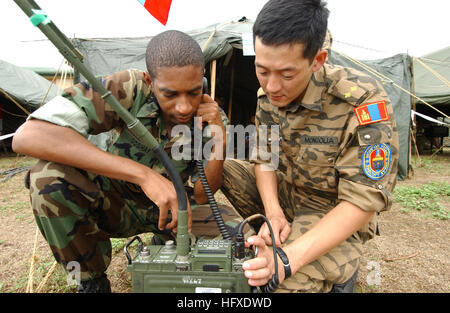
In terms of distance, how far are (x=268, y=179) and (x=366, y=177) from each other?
1.97 feet

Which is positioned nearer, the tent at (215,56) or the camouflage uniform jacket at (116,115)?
the camouflage uniform jacket at (116,115)

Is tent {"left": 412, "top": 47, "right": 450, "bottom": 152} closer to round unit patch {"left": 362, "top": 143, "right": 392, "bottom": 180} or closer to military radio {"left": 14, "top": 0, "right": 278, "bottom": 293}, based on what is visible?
round unit patch {"left": 362, "top": 143, "right": 392, "bottom": 180}

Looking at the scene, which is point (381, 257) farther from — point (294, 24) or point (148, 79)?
point (148, 79)

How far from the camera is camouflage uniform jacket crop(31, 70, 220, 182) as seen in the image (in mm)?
1328

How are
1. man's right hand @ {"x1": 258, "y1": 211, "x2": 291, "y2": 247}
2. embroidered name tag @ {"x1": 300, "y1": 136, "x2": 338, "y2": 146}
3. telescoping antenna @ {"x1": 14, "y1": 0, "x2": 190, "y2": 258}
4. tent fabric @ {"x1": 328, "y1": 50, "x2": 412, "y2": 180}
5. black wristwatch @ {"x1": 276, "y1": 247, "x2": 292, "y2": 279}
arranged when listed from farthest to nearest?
1. tent fabric @ {"x1": 328, "y1": 50, "x2": 412, "y2": 180}
2. embroidered name tag @ {"x1": 300, "y1": 136, "x2": 338, "y2": 146}
3. man's right hand @ {"x1": 258, "y1": 211, "x2": 291, "y2": 247}
4. black wristwatch @ {"x1": 276, "y1": 247, "x2": 292, "y2": 279}
5. telescoping antenna @ {"x1": 14, "y1": 0, "x2": 190, "y2": 258}

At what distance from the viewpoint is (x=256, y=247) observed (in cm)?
109

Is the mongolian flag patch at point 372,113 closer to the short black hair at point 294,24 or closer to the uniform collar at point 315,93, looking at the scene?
the uniform collar at point 315,93

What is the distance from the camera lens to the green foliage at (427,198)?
120 inches

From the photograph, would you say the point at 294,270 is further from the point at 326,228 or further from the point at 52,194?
the point at 52,194

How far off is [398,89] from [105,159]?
4.74 meters

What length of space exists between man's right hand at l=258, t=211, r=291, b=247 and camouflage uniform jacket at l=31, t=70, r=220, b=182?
55cm

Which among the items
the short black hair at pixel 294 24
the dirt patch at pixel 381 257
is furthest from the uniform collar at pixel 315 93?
the dirt patch at pixel 381 257

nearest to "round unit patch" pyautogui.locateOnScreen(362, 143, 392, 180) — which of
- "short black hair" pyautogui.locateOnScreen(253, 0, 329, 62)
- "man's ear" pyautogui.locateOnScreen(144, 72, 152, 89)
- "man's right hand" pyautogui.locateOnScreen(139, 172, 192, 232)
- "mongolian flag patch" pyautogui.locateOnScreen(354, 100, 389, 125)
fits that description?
"mongolian flag patch" pyautogui.locateOnScreen(354, 100, 389, 125)

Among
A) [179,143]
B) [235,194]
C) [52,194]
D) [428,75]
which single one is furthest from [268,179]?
[428,75]
